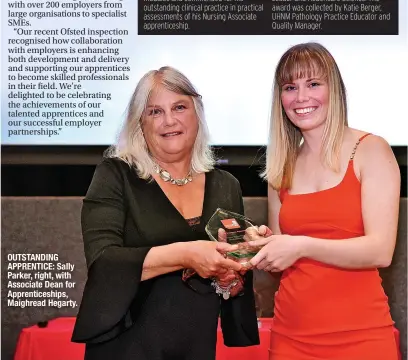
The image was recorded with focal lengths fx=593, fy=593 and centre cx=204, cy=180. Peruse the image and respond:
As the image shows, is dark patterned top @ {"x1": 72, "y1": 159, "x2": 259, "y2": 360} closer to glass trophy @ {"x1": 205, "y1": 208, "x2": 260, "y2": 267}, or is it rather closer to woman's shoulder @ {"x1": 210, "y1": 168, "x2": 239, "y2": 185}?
glass trophy @ {"x1": 205, "y1": 208, "x2": 260, "y2": 267}

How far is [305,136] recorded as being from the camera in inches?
69.5

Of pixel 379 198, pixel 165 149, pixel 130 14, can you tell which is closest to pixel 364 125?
pixel 379 198

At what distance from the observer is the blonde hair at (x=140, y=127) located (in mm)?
1761

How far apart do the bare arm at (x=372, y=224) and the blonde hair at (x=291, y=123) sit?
106 millimetres

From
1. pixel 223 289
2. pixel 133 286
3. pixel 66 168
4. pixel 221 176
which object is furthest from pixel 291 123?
pixel 66 168

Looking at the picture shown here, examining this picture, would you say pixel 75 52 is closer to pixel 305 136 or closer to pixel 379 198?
pixel 305 136

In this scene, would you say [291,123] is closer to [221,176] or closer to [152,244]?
[221,176]

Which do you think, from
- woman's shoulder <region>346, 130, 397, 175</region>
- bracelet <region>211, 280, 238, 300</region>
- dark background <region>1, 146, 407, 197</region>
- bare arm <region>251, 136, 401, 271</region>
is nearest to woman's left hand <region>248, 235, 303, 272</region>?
bare arm <region>251, 136, 401, 271</region>

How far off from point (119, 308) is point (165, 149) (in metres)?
0.48

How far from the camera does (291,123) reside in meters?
1.82

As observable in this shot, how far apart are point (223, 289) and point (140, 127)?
1.80ft

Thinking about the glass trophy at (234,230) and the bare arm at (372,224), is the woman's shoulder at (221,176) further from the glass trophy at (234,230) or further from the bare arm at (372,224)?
the bare arm at (372,224)

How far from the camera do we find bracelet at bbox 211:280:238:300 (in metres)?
1.76

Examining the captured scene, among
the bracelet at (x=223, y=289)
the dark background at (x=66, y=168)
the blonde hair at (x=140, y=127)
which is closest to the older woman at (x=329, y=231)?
the bracelet at (x=223, y=289)
